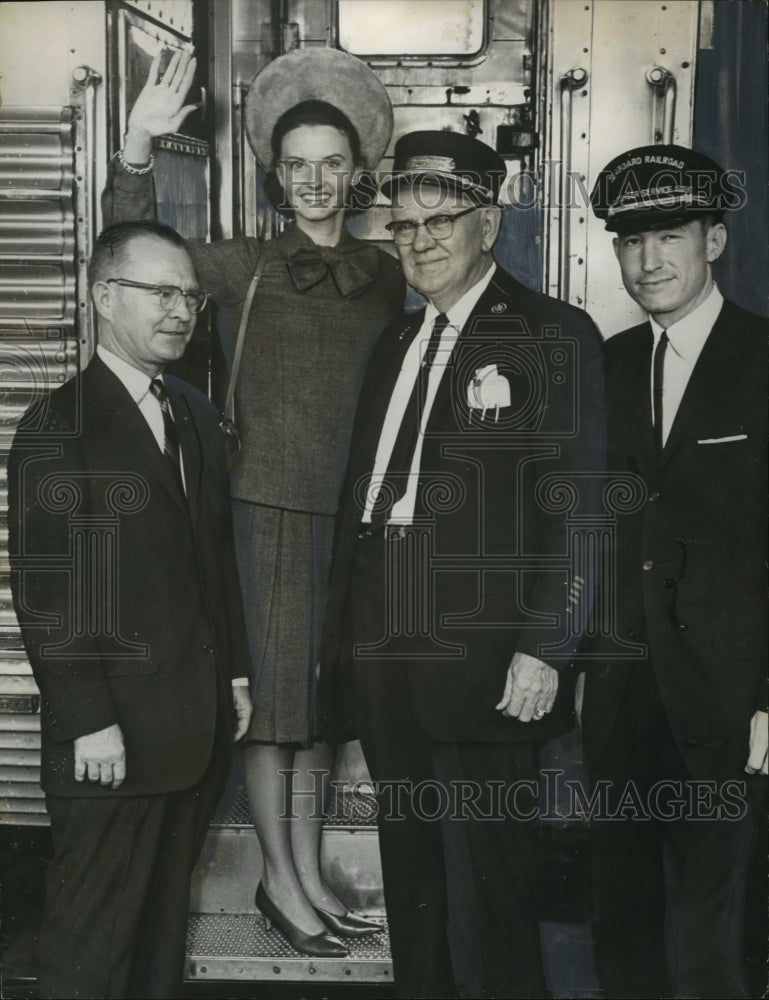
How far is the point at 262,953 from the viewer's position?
11.7 ft

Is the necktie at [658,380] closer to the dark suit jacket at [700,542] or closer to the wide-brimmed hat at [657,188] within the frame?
the dark suit jacket at [700,542]

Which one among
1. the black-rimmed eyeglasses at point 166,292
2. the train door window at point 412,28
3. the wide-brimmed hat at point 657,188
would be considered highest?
the train door window at point 412,28

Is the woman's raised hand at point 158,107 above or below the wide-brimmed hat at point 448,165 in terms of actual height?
above

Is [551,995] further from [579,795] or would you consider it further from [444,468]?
[444,468]

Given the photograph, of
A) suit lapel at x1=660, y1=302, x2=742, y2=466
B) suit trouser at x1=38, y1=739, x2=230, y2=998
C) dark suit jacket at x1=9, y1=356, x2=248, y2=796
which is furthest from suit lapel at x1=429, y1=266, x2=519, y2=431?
suit trouser at x1=38, y1=739, x2=230, y2=998

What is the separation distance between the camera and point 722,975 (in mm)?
3508

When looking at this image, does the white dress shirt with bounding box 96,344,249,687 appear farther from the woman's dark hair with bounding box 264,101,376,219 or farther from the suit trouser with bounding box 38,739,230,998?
the woman's dark hair with bounding box 264,101,376,219

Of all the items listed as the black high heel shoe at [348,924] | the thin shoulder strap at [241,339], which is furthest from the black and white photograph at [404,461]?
the black high heel shoe at [348,924]

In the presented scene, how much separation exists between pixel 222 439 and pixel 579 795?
1.62m

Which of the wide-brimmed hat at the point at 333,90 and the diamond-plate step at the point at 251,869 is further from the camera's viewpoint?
the diamond-plate step at the point at 251,869

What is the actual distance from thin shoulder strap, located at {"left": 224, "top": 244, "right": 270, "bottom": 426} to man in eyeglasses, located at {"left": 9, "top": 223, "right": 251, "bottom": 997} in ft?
0.20

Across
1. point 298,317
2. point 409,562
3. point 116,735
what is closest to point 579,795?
point 409,562

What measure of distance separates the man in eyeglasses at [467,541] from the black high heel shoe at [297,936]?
0.34 meters

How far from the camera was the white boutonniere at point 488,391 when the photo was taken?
3439 millimetres
